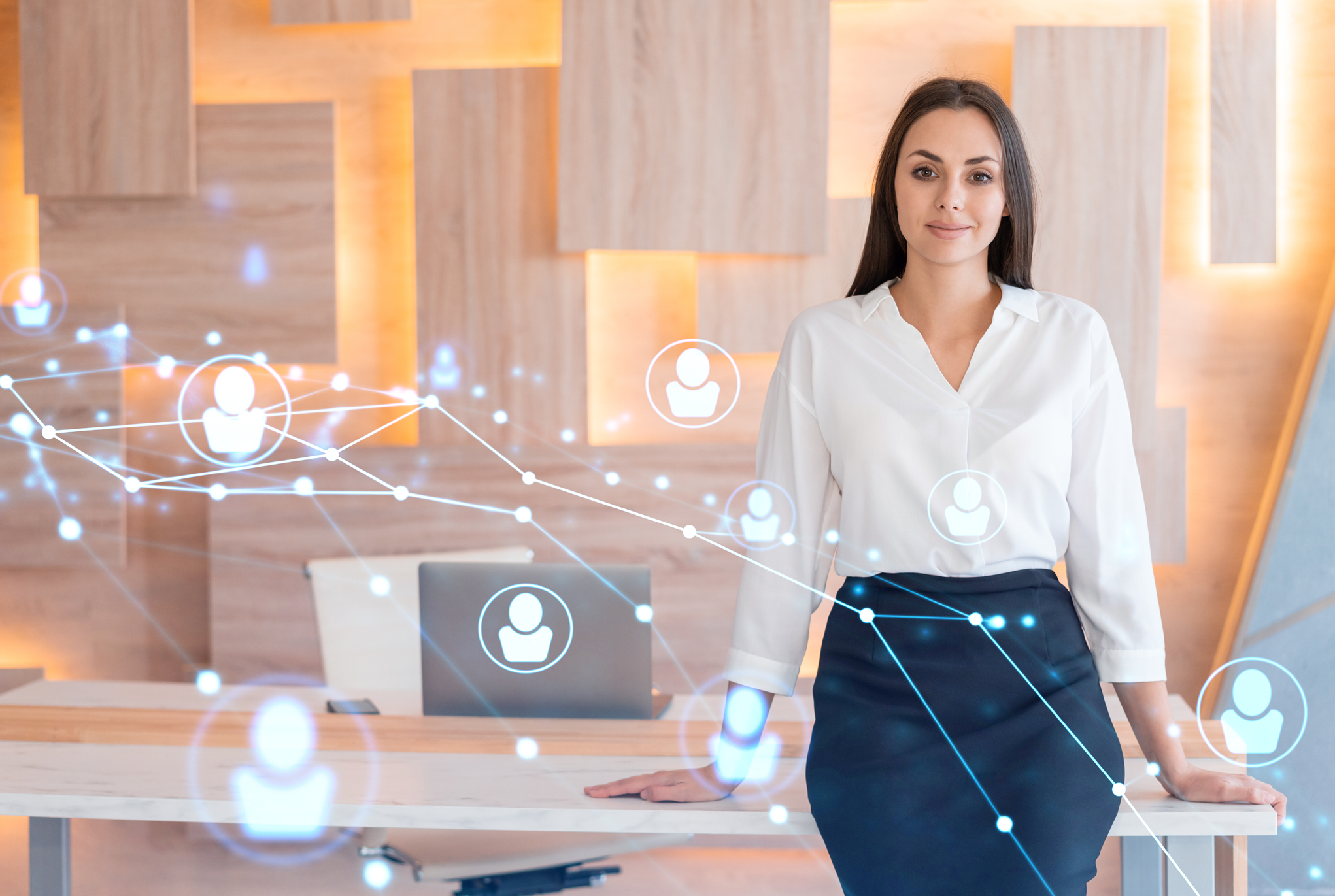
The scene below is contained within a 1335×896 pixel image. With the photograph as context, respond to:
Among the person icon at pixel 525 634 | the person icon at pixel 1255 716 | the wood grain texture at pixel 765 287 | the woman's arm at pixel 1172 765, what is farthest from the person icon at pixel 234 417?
the person icon at pixel 1255 716

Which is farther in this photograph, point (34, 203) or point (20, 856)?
point (34, 203)

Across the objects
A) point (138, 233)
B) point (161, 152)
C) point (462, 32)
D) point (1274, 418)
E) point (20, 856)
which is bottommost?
point (20, 856)

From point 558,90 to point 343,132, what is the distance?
67 cm

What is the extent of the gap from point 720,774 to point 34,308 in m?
2.68

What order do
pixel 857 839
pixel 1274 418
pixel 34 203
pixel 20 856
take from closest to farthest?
pixel 857 839 < pixel 20 856 < pixel 1274 418 < pixel 34 203

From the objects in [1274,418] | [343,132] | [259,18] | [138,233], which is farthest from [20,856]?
[1274,418]

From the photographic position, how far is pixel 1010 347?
4.82 feet

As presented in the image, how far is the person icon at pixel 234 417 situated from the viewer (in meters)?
3.13

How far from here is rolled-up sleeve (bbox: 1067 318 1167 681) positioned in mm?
1406

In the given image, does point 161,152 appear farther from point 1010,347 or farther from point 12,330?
point 1010,347

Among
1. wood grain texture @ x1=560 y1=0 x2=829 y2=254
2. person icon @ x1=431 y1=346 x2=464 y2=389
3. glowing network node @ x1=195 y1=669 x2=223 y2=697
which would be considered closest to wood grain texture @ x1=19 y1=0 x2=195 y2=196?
person icon @ x1=431 y1=346 x2=464 y2=389

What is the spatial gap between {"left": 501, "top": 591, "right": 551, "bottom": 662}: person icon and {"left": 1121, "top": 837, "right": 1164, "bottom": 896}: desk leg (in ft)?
2.89

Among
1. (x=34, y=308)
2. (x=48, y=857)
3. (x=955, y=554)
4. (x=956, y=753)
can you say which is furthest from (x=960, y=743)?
(x=34, y=308)

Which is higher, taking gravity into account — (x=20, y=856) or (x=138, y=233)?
(x=138, y=233)
